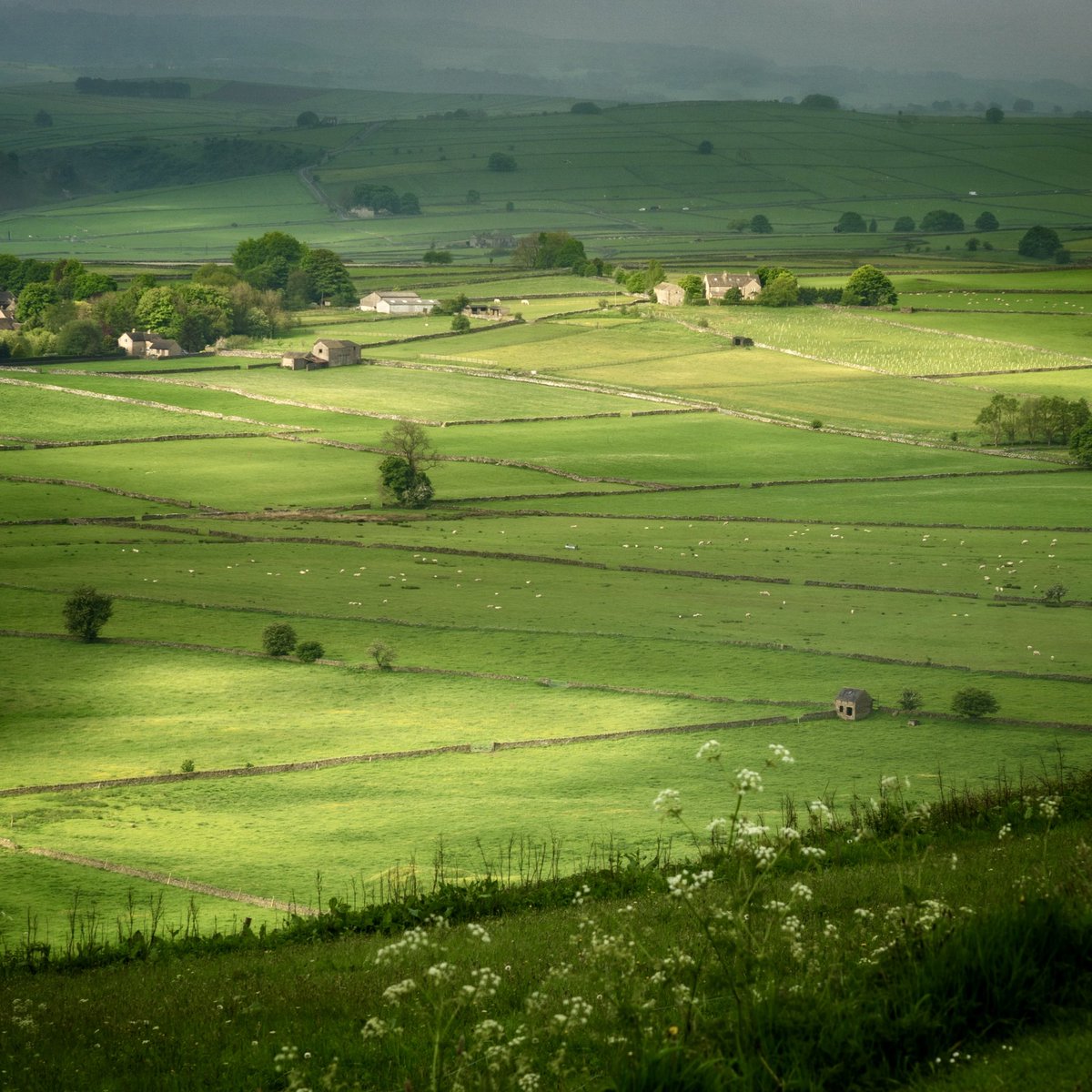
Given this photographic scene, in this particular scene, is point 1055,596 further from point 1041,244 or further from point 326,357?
point 1041,244

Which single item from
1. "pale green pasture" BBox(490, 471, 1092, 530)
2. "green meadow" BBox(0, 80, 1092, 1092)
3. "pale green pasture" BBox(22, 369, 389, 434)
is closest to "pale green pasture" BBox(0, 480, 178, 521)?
"green meadow" BBox(0, 80, 1092, 1092)

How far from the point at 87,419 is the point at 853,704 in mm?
72963

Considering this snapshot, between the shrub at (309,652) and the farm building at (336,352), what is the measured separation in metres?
76.3

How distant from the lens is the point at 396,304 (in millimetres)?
149875

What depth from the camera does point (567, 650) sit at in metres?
47.3

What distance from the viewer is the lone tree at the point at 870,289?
14075cm

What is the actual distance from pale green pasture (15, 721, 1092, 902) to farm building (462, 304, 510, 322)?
356ft

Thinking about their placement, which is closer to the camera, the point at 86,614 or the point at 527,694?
the point at 527,694

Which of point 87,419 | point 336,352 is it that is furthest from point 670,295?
point 87,419

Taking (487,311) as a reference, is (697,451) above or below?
below

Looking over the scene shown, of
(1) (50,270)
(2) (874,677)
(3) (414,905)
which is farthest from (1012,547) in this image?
(1) (50,270)

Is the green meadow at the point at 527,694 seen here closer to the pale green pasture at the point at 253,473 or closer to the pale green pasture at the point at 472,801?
the pale green pasture at the point at 472,801

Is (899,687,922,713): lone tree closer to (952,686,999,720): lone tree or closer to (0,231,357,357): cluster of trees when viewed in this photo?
(952,686,999,720): lone tree

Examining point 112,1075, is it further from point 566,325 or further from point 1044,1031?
point 566,325
